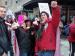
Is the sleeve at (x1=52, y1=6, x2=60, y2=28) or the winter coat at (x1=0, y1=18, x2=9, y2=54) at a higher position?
the sleeve at (x1=52, y1=6, x2=60, y2=28)

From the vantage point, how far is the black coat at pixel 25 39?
29.8 ft

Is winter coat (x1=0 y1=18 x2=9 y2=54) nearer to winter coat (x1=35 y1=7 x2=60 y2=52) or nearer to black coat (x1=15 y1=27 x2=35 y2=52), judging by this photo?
winter coat (x1=35 y1=7 x2=60 y2=52)

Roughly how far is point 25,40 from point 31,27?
35 cm

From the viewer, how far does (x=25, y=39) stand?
9.16 meters

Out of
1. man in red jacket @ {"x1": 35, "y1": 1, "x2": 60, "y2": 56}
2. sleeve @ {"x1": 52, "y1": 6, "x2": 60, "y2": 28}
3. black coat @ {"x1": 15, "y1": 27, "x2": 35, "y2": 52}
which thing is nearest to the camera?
sleeve @ {"x1": 52, "y1": 6, "x2": 60, "y2": 28}

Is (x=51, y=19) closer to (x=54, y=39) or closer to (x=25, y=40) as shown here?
(x=54, y=39)

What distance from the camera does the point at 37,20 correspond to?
8.33m

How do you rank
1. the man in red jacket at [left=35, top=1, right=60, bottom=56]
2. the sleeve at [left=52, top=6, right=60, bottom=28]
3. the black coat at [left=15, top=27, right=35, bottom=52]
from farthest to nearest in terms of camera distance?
the black coat at [left=15, top=27, right=35, bottom=52] → the man in red jacket at [left=35, top=1, right=60, bottom=56] → the sleeve at [left=52, top=6, right=60, bottom=28]

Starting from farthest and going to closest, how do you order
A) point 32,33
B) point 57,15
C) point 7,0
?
point 7,0, point 32,33, point 57,15

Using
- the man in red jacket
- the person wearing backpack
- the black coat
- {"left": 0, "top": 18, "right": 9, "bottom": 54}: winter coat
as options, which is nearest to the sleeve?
the man in red jacket

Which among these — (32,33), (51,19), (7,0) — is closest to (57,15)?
(51,19)

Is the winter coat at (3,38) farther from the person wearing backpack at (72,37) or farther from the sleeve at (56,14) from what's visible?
the person wearing backpack at (72,37)

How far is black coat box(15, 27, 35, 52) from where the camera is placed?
9.08 m

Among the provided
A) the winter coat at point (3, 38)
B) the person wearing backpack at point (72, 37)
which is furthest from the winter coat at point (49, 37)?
the person wearing backpack at point (72, 37)
